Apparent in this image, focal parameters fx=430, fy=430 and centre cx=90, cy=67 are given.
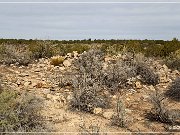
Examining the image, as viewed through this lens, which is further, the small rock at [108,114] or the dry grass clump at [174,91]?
the dry grass clump at [174,91]

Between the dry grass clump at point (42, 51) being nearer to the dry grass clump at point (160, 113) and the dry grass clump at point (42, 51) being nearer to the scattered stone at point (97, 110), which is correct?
the scattered stone at point (97, 110)

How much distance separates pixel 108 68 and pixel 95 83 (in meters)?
1.31

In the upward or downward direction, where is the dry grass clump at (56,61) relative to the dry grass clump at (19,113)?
upward

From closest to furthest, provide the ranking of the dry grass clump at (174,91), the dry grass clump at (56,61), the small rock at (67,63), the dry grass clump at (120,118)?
the dry grass clump at (120,118), the dry grass clump at (174,91), the small rock at (67,63), the dry grass clump at (56,61)

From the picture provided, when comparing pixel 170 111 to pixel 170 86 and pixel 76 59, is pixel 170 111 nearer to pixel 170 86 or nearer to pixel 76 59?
pixel 170 86

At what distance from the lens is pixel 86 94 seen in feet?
32.2

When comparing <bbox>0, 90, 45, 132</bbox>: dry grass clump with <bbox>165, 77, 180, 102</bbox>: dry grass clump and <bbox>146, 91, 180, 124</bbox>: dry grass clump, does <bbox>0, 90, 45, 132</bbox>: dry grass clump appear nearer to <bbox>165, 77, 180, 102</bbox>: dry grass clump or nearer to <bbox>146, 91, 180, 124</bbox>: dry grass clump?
<bbox>146, 91, 180, 124</bbox>: dry grass clump

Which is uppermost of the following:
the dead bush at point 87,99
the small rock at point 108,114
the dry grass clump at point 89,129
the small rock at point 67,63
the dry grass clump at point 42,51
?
the dry grass clump at point 42,51

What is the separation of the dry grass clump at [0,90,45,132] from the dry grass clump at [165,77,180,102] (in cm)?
366

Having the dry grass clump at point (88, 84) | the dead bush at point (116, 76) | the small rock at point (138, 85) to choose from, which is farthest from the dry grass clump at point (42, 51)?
the small rock at point (138, 85)

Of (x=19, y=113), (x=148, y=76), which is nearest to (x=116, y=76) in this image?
(x=148, y=76)

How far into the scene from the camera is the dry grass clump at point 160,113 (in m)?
9.04

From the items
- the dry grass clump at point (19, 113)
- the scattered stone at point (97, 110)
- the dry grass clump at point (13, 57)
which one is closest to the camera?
the dry grass clump at point (19, 113)

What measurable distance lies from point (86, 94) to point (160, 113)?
1.74 meters
